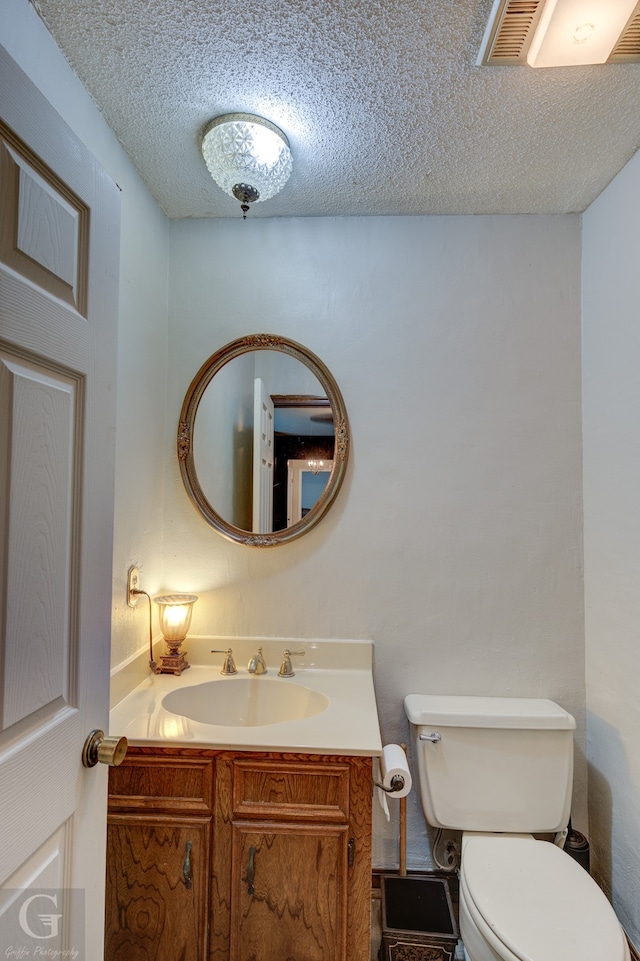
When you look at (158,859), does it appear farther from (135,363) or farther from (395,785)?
(135,363)

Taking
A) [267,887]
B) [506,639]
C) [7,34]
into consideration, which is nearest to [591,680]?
[506,639]

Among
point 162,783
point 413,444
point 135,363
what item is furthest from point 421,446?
point 162,783

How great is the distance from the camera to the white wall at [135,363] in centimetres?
133

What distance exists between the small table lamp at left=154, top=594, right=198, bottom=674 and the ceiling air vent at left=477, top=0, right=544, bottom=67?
170 centimetres

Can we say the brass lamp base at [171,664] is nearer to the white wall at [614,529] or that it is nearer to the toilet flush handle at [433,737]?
the toilet flush handle at [433,737]

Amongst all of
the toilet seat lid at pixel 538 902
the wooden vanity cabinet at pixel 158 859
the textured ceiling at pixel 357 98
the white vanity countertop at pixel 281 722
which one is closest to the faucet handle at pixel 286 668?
the white vanity countertop at pixel 281 722

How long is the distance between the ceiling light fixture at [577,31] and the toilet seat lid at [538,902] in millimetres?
1942

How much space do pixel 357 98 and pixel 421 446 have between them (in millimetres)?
1028

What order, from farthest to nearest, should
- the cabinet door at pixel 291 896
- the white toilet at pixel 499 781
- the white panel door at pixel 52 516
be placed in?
the white toilet at pixel 499 781, the cabinet door at pixel 291 896, the white panel door at pixel 52 516

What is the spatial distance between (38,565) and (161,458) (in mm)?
1127

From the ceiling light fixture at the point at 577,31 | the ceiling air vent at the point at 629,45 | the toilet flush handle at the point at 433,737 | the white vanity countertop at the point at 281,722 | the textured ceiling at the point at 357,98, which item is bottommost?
the toilet flush handle at the point at 433,737

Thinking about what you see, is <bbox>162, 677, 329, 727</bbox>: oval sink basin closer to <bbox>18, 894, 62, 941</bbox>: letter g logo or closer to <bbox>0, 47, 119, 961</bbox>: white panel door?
<bbox>0, 47, 119, 961</bbox>: white panel door

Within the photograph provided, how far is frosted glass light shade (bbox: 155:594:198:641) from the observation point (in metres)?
1.65


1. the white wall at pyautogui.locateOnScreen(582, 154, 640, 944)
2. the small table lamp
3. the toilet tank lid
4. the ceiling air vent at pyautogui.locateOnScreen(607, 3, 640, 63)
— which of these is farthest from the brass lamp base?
the ceiling air vent at pyautogui.locateOnScreen(607, 3, 640, 63)
